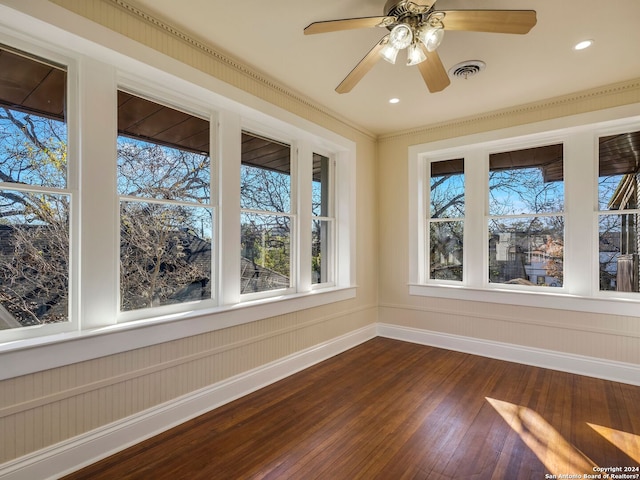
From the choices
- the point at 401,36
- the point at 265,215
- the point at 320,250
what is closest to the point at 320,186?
the point at 320,250

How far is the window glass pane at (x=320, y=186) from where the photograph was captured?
392 cm

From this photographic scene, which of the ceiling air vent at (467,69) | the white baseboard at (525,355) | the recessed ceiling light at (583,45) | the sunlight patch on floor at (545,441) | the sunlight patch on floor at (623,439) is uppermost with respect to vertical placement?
the ceiling air vent at (467,69)

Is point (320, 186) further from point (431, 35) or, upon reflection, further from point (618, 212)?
point (618, 212)

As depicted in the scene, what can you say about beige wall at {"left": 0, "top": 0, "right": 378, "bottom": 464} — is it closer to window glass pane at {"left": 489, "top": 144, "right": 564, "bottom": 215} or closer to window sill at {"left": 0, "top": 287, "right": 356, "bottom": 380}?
window sill at {"left": 0, "top": 287, "right": 356, "bottom": 380}

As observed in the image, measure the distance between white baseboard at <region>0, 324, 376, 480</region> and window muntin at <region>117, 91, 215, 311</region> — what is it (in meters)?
0.73

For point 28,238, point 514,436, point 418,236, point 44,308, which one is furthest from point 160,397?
point 418,236

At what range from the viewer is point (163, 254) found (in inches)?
97.8

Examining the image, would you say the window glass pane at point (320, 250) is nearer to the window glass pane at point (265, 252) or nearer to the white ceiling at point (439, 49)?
the window glass pane at point (265, 252)

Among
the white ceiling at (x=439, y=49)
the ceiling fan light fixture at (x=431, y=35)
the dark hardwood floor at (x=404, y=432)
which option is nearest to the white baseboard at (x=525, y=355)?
the dark hardwood floor at (x=404, y=432)

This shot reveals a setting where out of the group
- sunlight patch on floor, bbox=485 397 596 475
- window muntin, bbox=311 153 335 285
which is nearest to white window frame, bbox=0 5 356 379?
window muntin, bbox=311 153 335 285

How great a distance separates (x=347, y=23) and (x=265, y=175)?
5.59 ft

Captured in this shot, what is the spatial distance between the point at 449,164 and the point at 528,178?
91 cm

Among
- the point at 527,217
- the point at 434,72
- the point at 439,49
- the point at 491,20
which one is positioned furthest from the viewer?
the point at 527,217

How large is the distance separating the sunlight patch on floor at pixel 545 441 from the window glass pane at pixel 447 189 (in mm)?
2309
